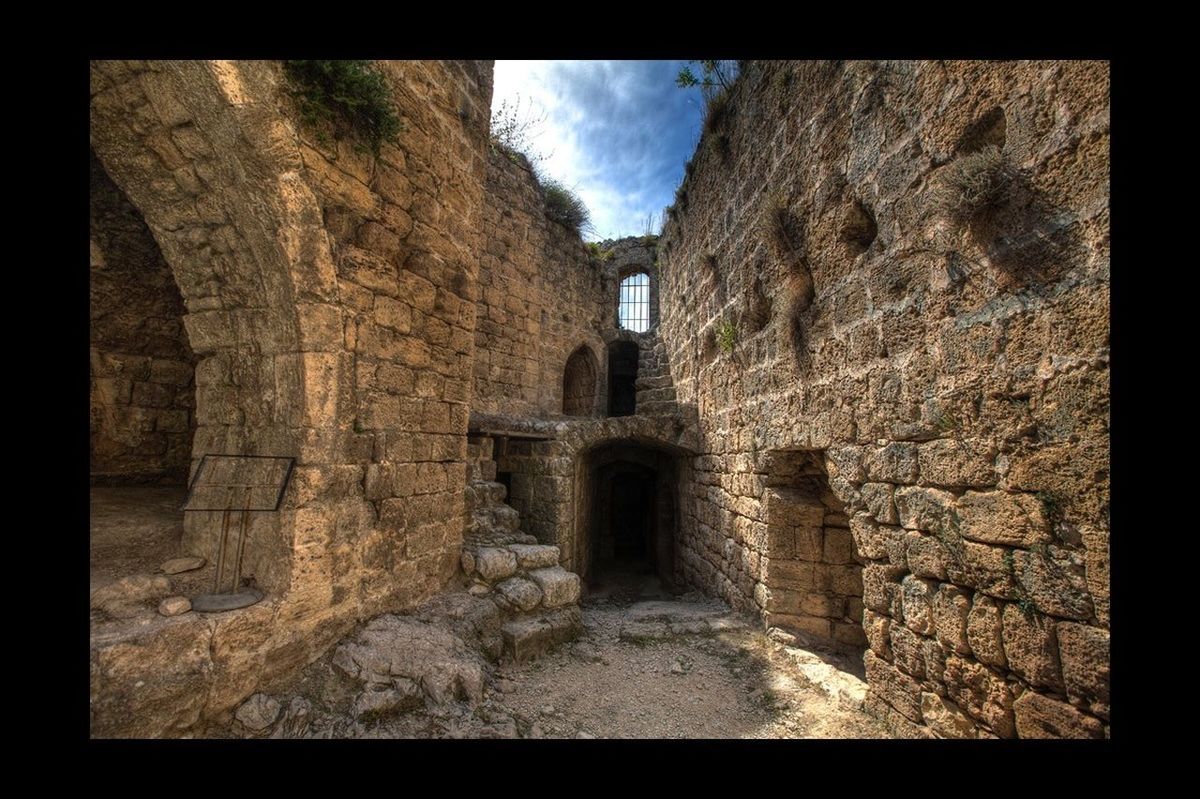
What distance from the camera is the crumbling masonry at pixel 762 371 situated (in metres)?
2.12

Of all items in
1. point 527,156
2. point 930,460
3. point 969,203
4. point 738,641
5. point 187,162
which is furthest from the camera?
point 527,156

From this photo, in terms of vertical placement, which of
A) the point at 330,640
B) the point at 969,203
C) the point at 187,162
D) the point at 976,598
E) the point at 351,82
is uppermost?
the point at 351,82

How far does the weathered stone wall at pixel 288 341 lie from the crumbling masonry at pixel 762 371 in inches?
0.6

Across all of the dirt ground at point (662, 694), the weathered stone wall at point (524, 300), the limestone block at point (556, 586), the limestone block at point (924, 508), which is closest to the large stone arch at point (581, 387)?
the weathered stone wall at point (524, 300)

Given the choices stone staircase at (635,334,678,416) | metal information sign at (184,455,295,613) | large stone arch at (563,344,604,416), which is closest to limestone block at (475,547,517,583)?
metal information sign at (184,455,295,613)

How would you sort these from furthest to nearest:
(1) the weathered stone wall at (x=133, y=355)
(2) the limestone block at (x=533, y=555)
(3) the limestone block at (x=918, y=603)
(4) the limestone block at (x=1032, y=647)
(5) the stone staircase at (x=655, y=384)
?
1. (5) the stone staircase at (x=655, y=384)
2. (2) the limestone block at (x=533, y=555)
3. (1) the weathered stone wall at (x=133, y=355)
4. (3) the limestone block at (x=918, y=603)
5. (4) the limestone block at (x=1032, y=647)

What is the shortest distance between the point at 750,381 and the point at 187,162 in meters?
4.50

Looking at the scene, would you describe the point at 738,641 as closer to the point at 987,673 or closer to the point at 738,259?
the point at 987,673

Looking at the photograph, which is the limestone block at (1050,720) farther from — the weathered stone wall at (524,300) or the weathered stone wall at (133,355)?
the weathered stone wall at (524,300)

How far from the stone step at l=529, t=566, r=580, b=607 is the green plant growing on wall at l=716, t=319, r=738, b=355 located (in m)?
A: 2.96

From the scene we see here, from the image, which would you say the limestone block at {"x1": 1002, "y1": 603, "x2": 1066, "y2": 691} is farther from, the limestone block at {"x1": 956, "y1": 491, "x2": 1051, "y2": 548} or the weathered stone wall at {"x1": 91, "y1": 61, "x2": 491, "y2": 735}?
the weathered stone wall at {"x1": 91, "y1": 61, "x2": 491, "y2": 735}

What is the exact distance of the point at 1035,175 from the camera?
219 cm

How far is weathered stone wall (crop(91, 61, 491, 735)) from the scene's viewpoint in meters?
2.35

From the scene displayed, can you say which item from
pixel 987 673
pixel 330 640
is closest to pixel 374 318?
pixel 330 640
